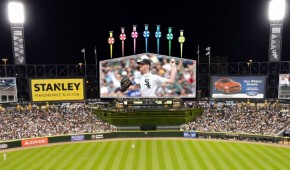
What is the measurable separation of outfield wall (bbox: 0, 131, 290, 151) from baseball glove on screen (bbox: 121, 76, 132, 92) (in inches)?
390

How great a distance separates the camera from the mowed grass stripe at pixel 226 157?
1255 inches

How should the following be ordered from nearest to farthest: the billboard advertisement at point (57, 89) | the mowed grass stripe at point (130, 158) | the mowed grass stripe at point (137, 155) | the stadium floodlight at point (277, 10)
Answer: the mowed grass stripe at point (130, 158) → the mowed grass stripe at point (137, 155) → the stadium floodlight at point (277, 10) → the billboard advertisement at point (57, 89)

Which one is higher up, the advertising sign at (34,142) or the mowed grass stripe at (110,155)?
the advertising sign at (34,142)

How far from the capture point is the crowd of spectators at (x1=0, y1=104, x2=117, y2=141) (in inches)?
1793

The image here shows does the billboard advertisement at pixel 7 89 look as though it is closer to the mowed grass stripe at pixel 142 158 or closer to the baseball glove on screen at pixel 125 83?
the baseball glove on screen at pixel 125 83

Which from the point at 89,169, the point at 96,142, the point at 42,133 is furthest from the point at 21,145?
the point at 89,169

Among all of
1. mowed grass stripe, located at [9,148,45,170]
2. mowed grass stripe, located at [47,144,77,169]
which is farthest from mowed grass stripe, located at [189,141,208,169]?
mowed grass stripe, located at [9,148,45,170]

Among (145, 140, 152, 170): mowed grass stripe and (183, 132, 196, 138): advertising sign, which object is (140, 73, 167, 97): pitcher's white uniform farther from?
(145, 140, 152, 170): mowed grass stripe

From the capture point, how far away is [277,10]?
48844mm

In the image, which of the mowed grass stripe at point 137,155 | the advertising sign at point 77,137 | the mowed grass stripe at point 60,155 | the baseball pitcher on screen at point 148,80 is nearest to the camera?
the mowed grass stripe at point 137,155

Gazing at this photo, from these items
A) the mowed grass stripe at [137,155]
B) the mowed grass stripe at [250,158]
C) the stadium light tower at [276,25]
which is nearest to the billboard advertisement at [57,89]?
the mowed grass stripe at [137,155]

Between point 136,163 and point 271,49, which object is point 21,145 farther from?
point 271,49

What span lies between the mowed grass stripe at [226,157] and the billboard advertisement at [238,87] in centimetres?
1571

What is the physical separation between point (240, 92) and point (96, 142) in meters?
30.9
